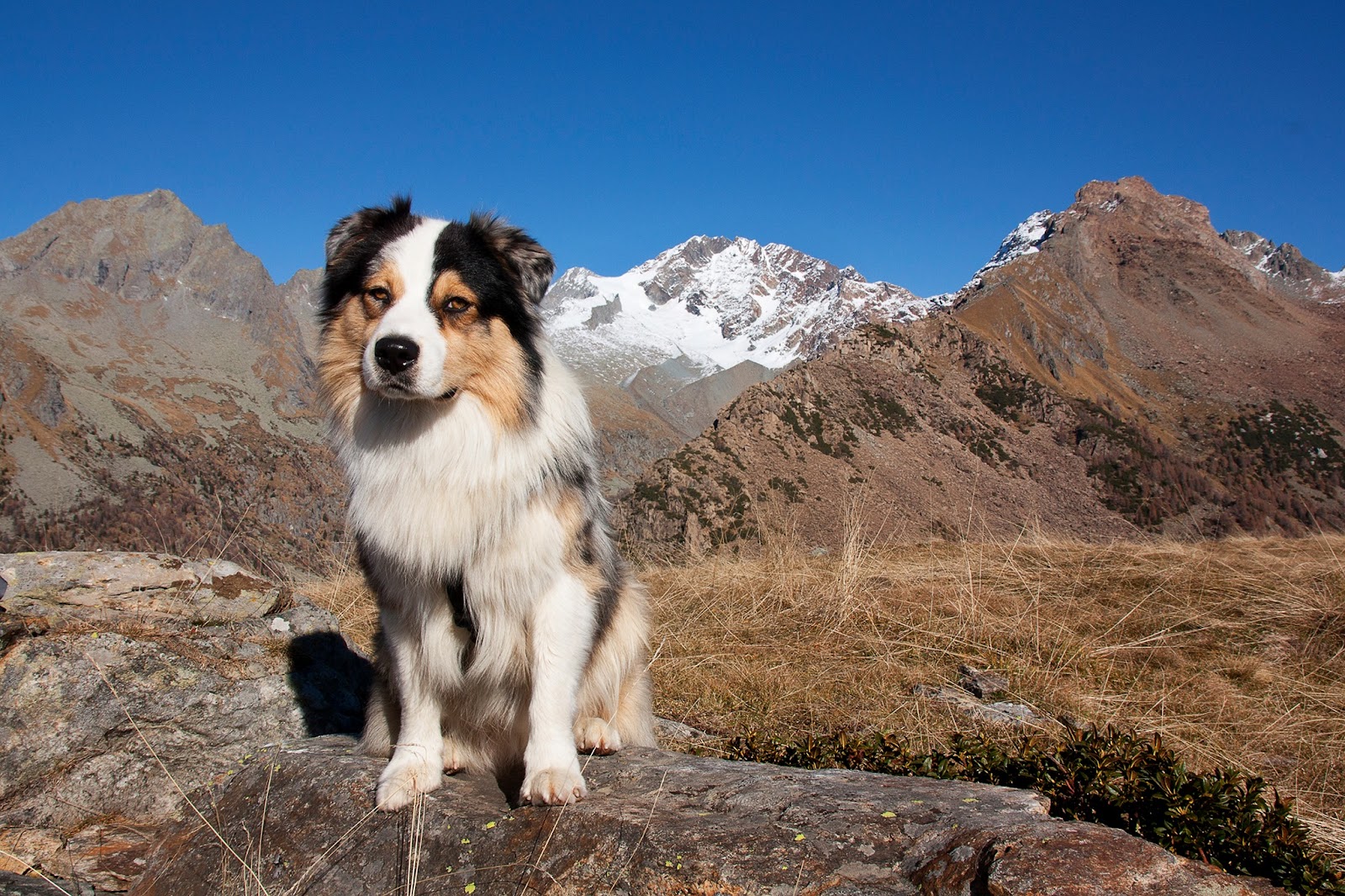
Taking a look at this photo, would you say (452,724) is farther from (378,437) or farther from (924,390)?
(924,390)

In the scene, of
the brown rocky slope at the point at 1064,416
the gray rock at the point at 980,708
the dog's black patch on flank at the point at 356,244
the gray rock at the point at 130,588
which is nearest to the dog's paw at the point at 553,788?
the dog's black patch on flank at the point at 356,244

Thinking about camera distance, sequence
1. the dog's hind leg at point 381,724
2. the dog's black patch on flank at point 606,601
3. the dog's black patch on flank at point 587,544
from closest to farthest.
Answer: the dog's black patch on flank at point 587,544 < the dog's black patch on flank at point 606,601 < the dog's hind leg at point 381,724

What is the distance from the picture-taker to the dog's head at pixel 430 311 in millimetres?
3387

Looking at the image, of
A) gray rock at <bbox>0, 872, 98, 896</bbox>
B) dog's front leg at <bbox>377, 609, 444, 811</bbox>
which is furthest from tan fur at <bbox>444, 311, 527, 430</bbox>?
gray rock at <bbox>0, 872, 98, 896</bbox>

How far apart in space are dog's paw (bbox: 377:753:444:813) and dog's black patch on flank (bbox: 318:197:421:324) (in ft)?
7.10

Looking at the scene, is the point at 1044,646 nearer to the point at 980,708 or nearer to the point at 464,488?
the point at 980,708

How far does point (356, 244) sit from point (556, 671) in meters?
2.36

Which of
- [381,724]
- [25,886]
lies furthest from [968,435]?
[25,886]

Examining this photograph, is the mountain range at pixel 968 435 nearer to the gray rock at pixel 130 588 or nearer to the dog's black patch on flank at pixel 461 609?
the gray rock at pixel 130 588

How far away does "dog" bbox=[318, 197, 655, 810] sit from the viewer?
3.50 meters

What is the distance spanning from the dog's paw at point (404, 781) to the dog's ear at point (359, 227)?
2466 mm

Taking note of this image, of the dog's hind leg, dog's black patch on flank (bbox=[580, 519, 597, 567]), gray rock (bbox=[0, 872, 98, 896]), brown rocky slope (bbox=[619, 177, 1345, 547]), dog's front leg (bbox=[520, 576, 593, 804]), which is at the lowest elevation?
gray rock (bbox=[0, 872, 98, 896])

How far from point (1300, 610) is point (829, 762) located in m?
5.99

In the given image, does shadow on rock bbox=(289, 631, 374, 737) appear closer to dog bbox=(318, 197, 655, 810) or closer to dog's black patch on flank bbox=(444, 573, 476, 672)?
dog bbox=(318, 197, 655, 810)
